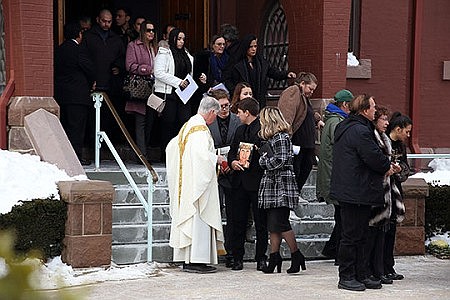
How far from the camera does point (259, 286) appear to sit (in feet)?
24.2

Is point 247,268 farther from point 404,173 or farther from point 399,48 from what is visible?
point 399,48

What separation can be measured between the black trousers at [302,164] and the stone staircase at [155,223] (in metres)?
0.60

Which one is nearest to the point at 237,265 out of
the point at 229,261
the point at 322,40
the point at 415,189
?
the point at 229,261

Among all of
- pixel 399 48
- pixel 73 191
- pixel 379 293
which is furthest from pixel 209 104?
pixel 399 48

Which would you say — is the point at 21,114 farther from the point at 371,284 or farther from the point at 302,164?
the point at 371,284

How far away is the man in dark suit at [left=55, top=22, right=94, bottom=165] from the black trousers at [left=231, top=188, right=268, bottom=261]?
309 cm

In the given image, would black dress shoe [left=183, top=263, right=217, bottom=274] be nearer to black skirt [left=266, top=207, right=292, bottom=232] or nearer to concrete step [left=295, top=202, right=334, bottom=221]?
black skirt [left=266, top=207, right=292, bottom=232]

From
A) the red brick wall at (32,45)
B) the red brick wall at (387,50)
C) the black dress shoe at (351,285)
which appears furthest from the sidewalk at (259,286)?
the red brick wall at (387,50)

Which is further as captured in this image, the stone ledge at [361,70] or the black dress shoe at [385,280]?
the stone ledge at [361,70]

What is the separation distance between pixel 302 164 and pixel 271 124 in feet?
5.54

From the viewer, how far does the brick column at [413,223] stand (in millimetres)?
9664

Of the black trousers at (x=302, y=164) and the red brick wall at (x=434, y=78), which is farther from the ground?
the red brick wall at (x=434, y=78)

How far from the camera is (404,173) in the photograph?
26.1ft

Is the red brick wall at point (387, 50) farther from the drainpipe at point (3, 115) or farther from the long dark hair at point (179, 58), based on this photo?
the drainpipe at point (3, 115)
